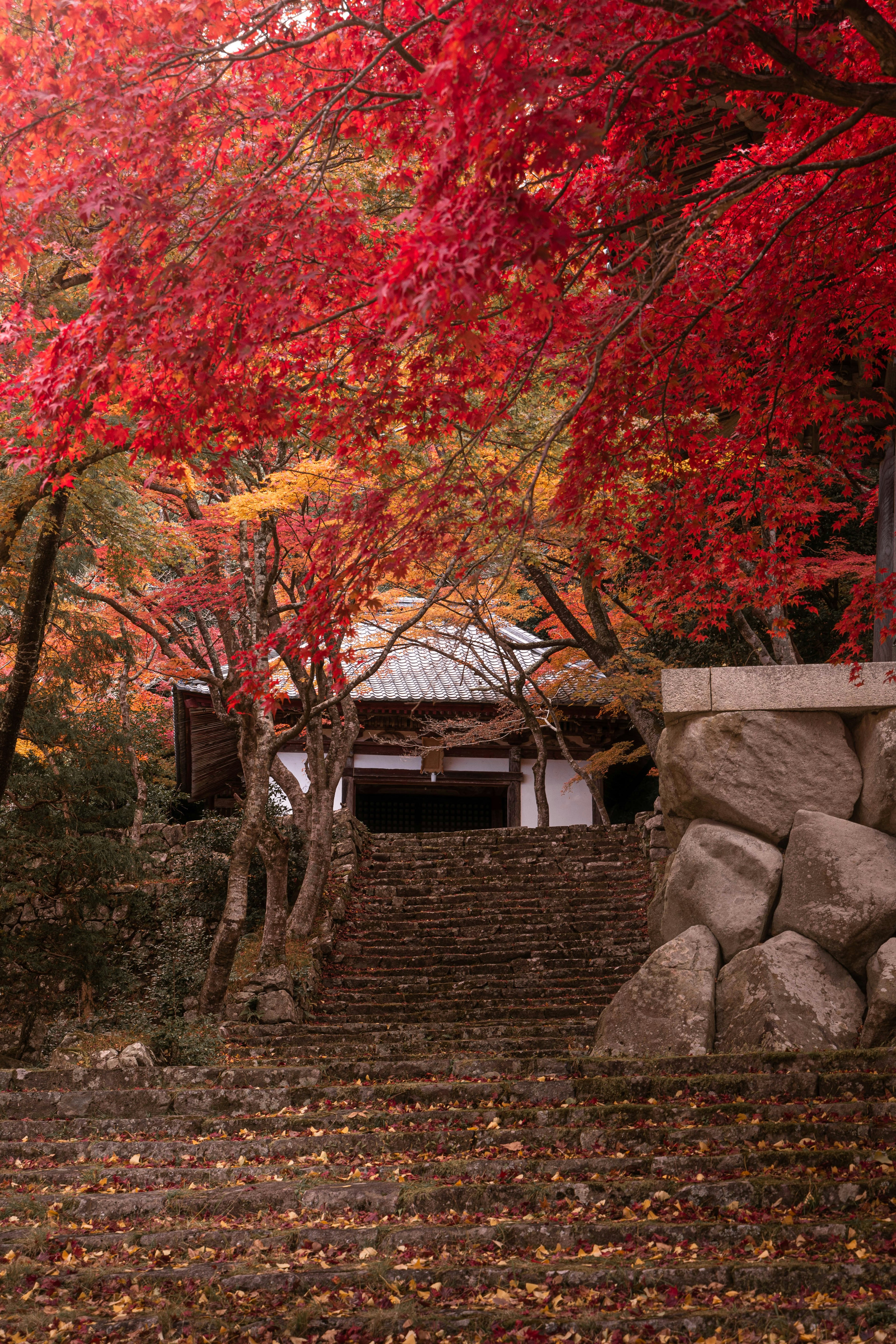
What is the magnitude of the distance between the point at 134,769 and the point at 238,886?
14.5 ft

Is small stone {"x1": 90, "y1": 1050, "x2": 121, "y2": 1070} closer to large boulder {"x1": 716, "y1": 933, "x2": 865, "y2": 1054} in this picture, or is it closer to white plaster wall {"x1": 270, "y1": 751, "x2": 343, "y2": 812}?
large boulder {"x1": 716, "y1": 933, "x2": 865, "y2": 1054}

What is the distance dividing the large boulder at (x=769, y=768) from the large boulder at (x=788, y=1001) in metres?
0.95

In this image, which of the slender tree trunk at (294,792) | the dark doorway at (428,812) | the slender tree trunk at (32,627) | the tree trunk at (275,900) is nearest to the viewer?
the slender tree trunk at (32,627)

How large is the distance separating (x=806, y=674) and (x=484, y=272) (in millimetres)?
5315

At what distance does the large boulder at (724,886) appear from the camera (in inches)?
292

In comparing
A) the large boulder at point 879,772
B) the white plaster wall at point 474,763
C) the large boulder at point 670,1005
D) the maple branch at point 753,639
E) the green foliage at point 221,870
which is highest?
the maple branch at point 753,639

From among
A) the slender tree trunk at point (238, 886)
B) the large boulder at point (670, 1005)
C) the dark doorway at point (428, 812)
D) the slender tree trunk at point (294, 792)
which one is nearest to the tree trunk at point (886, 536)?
the large boulder at point (670, 1005)

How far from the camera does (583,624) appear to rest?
19406mm

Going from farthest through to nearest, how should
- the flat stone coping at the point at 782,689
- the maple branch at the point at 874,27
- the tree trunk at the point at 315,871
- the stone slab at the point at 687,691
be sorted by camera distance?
the tree trunk at the point at 315,871 → the stone slab at the point at 687,691 → the flat stone coping at the point at 782,689 → the maple branch at the point at 874,27

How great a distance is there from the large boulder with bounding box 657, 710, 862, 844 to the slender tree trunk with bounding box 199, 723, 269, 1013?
15.2 ft

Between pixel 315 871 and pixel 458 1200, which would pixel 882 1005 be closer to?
pixel 458 1200

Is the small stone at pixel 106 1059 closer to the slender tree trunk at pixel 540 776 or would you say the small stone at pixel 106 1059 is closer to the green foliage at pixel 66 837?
the green foliage at pixel 66 837

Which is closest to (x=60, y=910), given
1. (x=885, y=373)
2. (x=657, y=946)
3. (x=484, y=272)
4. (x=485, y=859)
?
(x=485, y=859)

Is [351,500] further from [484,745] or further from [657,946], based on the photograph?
[484,745]
